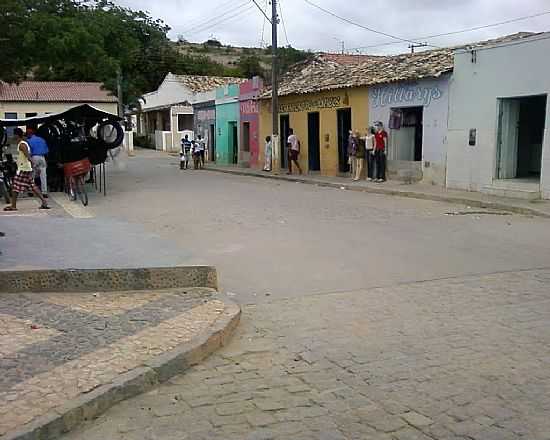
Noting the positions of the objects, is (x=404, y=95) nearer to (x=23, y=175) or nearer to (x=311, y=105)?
(x=311, y=105)

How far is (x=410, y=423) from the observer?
12.1 ft

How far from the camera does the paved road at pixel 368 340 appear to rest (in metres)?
3.72

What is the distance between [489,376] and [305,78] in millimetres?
24453

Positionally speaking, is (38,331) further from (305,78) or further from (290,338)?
(305,78)

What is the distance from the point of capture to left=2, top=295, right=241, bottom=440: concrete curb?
137 inches

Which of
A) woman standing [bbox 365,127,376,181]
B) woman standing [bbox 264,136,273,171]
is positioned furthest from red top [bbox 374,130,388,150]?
woman standing [bbox 264,136,273,171]

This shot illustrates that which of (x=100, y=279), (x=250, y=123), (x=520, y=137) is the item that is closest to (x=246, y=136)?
(x=250, y=123)

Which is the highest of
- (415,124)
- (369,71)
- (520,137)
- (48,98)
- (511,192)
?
(48,98)

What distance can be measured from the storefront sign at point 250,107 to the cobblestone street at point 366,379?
2474 cm

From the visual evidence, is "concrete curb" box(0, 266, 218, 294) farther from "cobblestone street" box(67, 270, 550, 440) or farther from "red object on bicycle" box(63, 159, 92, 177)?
"red object on bicycle" box(63, 159, 92, 177)

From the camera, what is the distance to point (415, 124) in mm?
20703

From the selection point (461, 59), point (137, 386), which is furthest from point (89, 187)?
point (137, 386)

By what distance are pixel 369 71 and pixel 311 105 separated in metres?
3.08

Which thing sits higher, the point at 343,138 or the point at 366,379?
the point at 343,138
